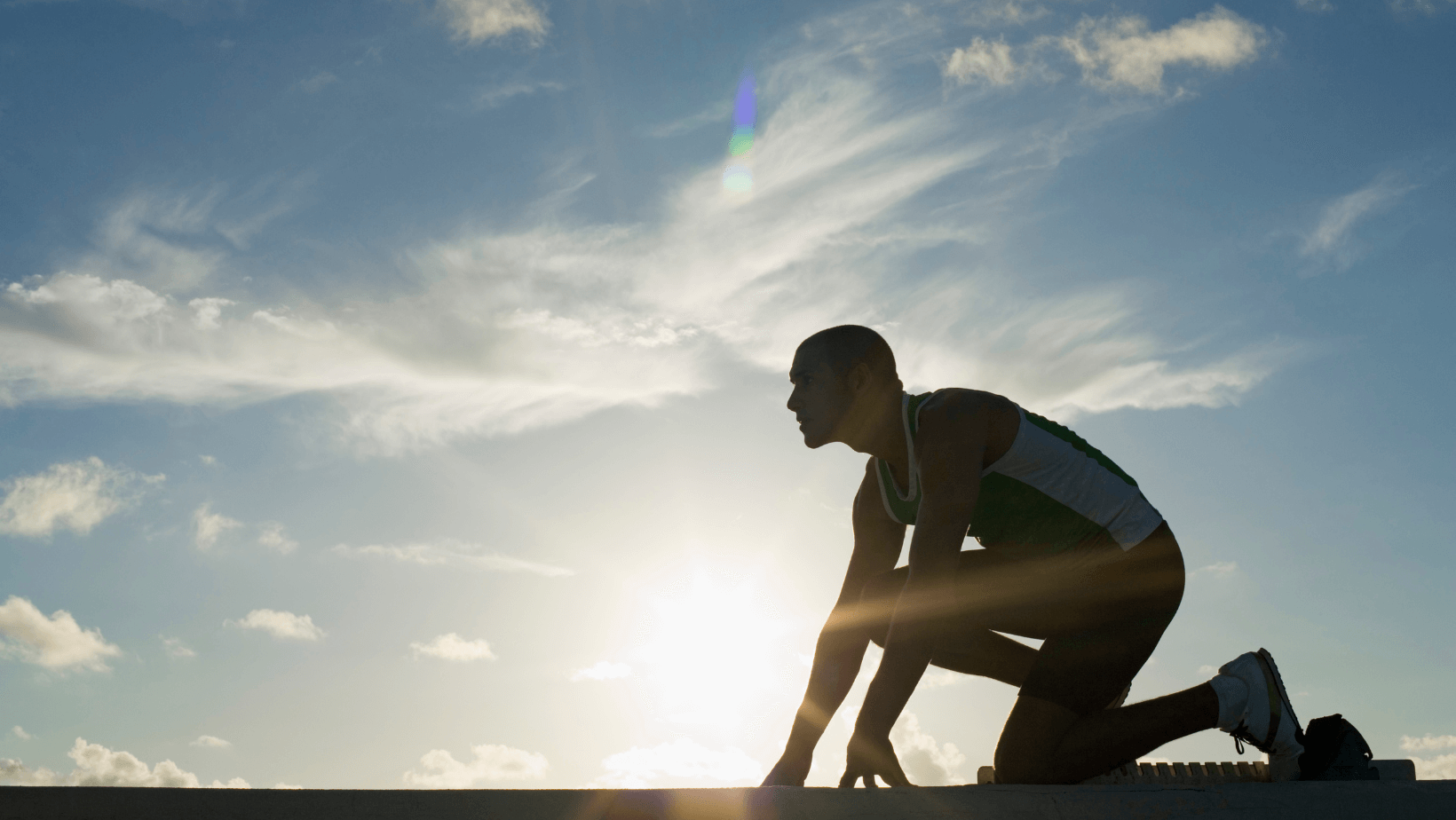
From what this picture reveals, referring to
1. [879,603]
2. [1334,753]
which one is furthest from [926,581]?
[1334,753]

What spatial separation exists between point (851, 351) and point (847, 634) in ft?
4.47

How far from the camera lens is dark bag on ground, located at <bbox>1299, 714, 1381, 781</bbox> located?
414 centimetres

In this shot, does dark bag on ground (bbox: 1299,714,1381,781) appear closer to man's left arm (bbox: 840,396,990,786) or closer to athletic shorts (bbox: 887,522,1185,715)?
athletic shorts (bbox: 887,522,1185,715)

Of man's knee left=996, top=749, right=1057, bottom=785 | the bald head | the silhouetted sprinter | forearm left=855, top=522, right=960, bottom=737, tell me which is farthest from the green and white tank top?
man's knee left=996, top=749, right=1057, bottom=785

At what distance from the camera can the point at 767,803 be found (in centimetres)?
279

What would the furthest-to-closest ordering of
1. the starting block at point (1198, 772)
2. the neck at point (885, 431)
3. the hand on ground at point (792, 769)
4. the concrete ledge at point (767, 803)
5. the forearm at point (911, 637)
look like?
1. the neck at point (885, 431)
2. the hand on ground at point (792, 769)
3. the starting block at point (1198, 772)
4. the forearm at point (911, 637)
5. the concrete ledge at point (767, 803)

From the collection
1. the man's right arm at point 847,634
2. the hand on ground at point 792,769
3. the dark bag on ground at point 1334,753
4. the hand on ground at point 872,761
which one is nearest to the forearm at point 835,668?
the man's right arm at point 847,634

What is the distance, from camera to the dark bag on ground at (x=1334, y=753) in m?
4.14

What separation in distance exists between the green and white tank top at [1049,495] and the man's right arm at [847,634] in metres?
0.38

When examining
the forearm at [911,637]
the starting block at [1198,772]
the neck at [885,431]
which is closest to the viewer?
the forearm at [911,637]

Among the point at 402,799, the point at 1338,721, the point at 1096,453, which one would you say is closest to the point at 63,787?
the point at 402,799

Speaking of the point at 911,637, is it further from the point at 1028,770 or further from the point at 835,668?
the point at 835,668

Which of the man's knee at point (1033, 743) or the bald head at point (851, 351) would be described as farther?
the bald head at point (851, 351)

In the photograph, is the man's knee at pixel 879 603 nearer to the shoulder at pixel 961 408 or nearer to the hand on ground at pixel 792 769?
the hand on ground at pixel 792 769
